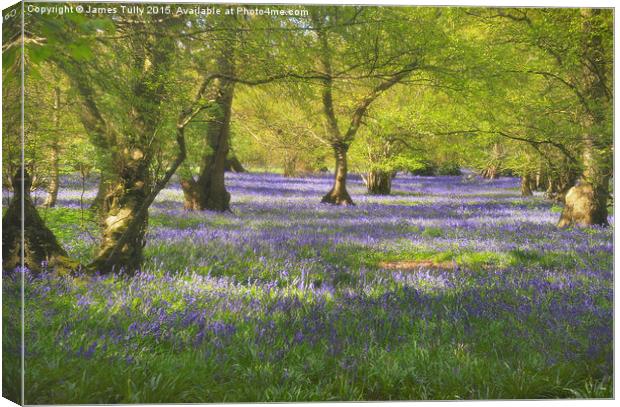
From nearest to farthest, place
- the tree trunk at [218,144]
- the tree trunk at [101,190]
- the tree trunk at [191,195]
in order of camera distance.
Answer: the tree trunk at [101,190]
the tree trunk at [218,144]
the tree trunk at [191,195]

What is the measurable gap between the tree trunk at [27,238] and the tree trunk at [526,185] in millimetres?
4719

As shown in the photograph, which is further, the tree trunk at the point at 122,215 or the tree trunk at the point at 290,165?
the tree trunk at the point at 290,165

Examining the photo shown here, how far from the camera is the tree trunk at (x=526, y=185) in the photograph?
20.0 ft

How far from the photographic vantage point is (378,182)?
5.44 metres

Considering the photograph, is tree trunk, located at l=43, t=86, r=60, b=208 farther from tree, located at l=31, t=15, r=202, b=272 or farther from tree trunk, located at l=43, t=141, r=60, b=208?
tree, located at l=31, t=15, r=202, b=272

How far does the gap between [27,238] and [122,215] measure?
742mm

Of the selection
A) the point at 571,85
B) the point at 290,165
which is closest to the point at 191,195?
the point at 290,165

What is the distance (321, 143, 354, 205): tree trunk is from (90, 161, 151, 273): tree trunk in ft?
5.68

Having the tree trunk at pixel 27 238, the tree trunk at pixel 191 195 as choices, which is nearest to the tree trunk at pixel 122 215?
the tree trunk at pixel 27 238

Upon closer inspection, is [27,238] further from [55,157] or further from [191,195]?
[191,195]

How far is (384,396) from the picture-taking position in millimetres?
4172

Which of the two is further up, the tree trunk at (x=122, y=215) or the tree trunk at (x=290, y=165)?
the tree trunk at (x=290, y=165)

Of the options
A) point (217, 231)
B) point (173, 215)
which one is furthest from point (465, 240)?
point (173, 215)

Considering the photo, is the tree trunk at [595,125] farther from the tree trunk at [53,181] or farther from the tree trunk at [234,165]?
the tree trunk at [53,181]
